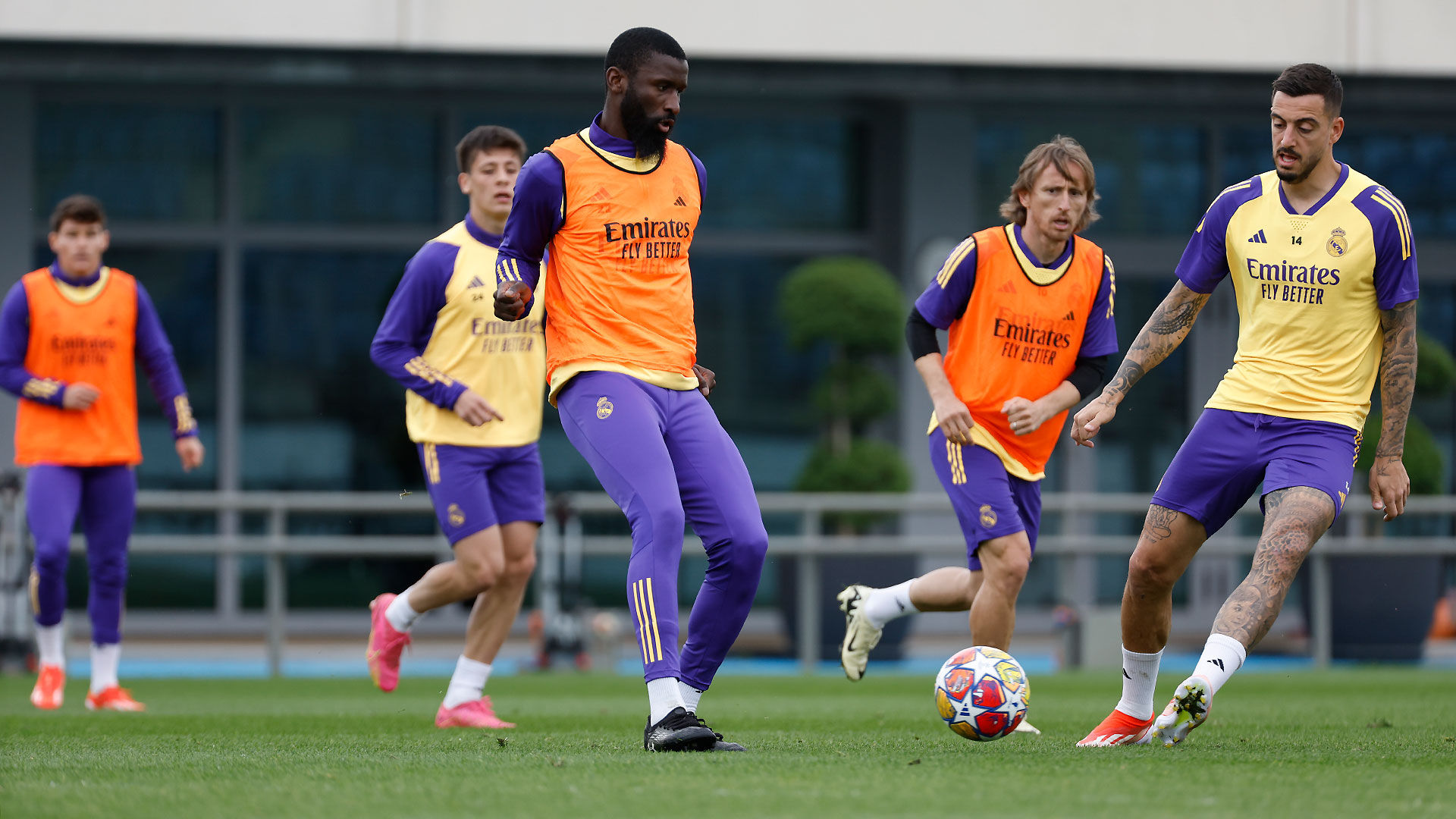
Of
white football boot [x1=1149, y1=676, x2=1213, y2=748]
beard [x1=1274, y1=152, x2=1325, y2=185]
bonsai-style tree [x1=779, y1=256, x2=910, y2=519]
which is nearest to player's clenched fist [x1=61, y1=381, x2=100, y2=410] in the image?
white football boot [x1=1149, y1=676, x2=1213, y2=748]

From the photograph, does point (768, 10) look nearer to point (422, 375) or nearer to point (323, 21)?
point (323, 21)

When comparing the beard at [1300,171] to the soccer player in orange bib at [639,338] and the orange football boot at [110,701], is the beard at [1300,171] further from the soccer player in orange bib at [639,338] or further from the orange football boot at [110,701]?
the orange football boot at [110,701]

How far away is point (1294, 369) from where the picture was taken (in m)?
4.98

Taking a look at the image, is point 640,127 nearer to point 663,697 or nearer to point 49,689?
point 663,697

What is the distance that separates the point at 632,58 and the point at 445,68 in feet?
29.7

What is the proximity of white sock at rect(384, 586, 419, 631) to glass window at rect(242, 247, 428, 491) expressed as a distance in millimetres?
7943

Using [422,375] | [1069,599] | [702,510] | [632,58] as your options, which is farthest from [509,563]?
[1069,599]

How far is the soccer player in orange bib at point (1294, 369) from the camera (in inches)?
190

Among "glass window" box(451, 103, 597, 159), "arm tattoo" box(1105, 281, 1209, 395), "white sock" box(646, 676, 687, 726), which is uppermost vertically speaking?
"glass window" box(451, 103, 597, 159)

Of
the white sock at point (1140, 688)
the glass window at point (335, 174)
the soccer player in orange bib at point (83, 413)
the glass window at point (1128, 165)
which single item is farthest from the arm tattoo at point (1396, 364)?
the glass window at point (335, 174)

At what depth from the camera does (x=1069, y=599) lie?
37.1 feet

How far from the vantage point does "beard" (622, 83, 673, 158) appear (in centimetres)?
490

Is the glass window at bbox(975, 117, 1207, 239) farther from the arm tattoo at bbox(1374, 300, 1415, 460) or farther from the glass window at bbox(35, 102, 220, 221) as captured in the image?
the arm tattoo at bbox(1374, 300, 1415, 460)

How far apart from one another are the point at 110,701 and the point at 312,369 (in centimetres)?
714
